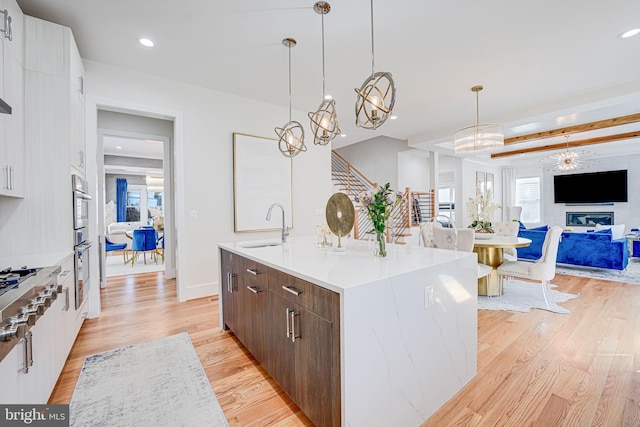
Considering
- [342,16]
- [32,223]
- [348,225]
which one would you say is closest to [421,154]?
[342,16]

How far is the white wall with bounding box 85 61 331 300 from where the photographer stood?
11.2ft

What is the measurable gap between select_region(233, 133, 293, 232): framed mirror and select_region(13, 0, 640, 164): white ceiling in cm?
77

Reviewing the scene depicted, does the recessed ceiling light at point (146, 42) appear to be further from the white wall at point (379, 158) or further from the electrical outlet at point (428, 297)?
the white wall at point (379, 158)

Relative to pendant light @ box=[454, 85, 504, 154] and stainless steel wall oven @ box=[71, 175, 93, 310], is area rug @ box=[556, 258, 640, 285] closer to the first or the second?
pendant light @ box=[454, 85, 504, 154]

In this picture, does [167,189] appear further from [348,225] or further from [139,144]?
[348,225]

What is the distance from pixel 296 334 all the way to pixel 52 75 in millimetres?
2895

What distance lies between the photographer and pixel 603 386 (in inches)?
73.3

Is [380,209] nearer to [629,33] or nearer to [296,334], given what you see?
[296,334]

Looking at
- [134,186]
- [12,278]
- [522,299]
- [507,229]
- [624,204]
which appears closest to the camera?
[12,278]

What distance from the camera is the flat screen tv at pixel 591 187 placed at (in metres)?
7.79

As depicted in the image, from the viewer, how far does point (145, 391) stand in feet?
6.04

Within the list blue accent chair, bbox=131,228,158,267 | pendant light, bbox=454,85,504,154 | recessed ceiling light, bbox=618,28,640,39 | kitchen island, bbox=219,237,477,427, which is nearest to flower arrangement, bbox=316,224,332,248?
kitchen island, bbox=219,237,477,427

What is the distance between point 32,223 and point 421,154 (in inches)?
308

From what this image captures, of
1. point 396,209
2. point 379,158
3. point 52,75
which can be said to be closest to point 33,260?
point 52,75
